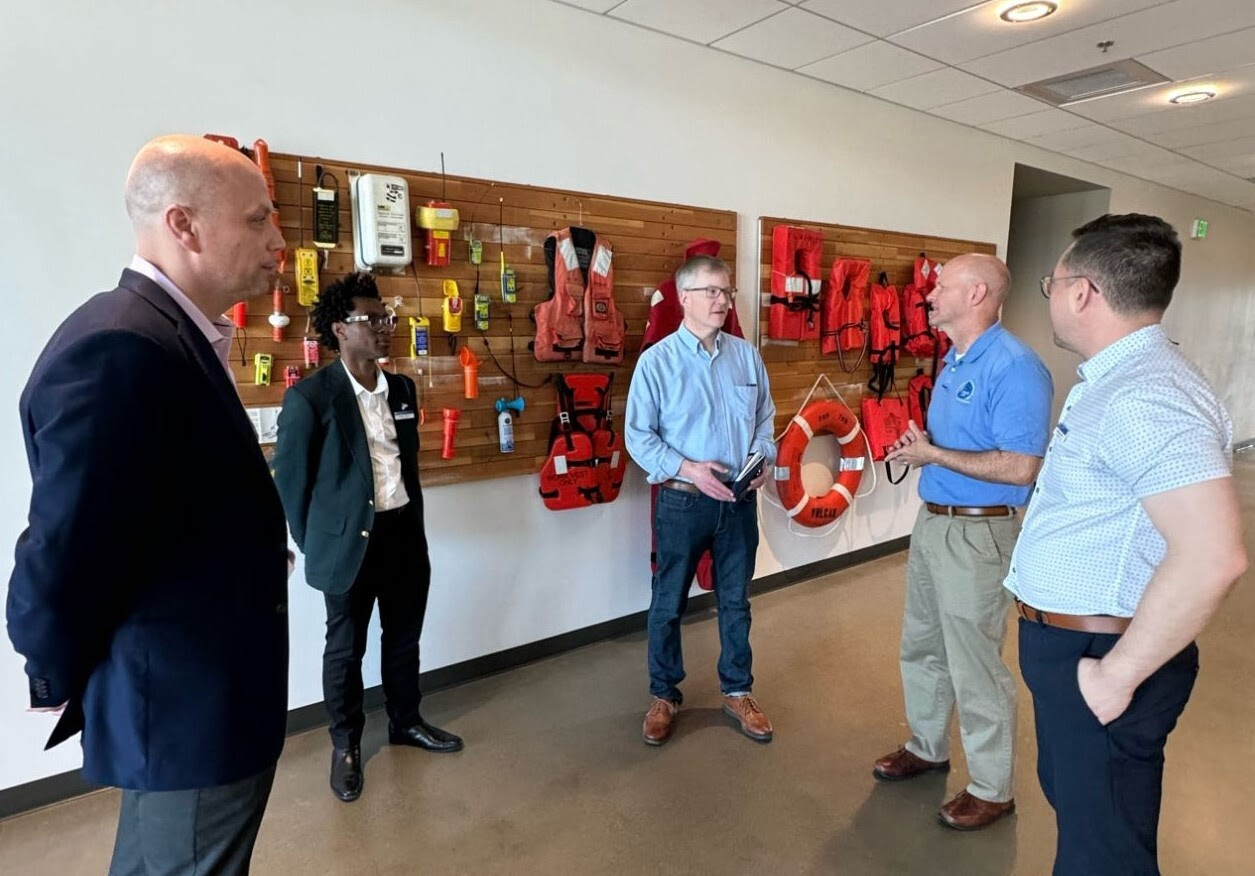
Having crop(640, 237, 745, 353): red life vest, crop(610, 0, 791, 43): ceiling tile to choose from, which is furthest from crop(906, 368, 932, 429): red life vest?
crop(610, 0, 791, 43): ceiling tile

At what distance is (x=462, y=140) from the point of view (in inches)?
106

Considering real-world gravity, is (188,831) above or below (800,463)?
below

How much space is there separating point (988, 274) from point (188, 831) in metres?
2.27

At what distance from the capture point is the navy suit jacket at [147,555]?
96 cm

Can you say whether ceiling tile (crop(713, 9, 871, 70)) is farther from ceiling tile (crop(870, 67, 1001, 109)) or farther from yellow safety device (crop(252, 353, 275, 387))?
yellow safety device (crop(252, 353, 275, 387))

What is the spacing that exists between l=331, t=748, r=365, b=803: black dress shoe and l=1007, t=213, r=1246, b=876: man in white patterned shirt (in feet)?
6.38

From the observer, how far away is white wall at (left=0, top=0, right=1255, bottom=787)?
2.05 metres

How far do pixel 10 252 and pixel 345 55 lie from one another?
1.19 meters

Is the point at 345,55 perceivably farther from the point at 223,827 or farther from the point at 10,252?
the point at 223,827

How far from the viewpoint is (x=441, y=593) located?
2.86 m

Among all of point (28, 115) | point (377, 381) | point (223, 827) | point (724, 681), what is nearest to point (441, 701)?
point (724, 681)

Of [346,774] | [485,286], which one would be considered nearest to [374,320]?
[485,286]

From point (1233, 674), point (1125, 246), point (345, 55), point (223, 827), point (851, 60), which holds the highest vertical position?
point (851, 60)

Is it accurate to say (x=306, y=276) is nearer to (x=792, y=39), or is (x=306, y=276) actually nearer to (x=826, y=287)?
(x=792, y=39)
